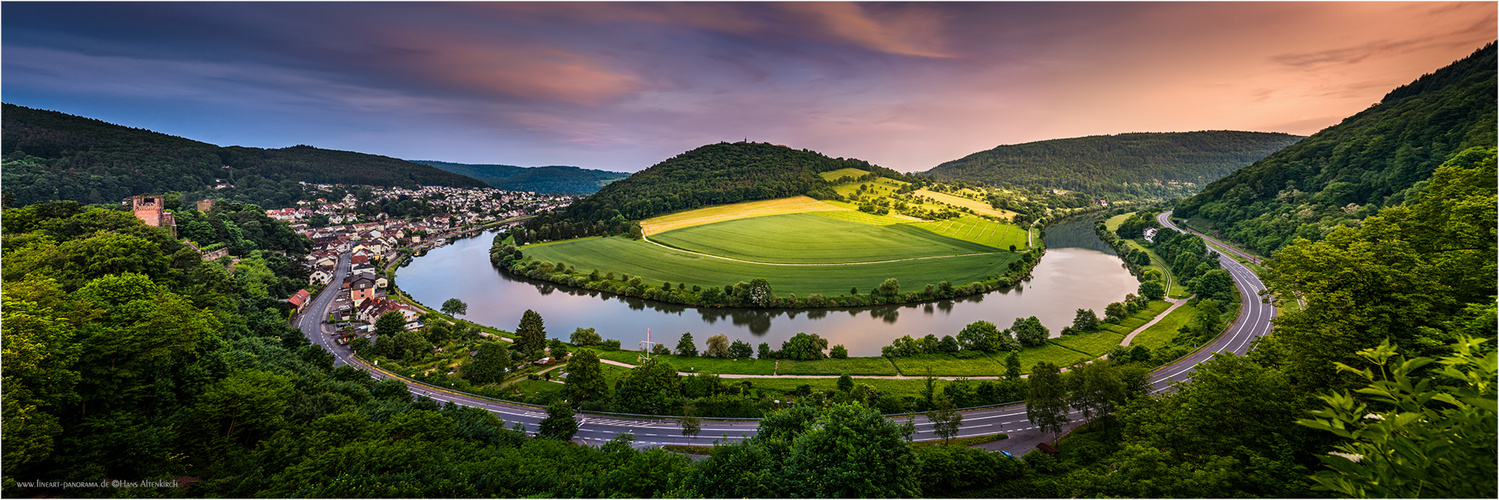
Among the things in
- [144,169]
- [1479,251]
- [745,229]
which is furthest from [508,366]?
[144,169]

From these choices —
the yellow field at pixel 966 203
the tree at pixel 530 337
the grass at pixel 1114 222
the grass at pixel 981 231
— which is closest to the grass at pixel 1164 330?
the grass at pixel 981 231

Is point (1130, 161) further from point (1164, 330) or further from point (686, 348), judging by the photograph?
point (686, 348)

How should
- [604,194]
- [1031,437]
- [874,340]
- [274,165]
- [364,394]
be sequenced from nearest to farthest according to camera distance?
1. [364,394]
2. [1031,437]
3. [874,340]
4. [604,194]
5. [274,165]

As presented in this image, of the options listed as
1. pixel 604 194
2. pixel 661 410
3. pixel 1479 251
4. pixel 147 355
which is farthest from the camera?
pixel 604 194

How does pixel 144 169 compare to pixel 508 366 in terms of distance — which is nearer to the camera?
pixel 508 366

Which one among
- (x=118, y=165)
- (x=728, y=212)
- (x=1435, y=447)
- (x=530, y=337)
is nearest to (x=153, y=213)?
(x=530, y=337)

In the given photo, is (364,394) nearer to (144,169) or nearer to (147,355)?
(147,355)

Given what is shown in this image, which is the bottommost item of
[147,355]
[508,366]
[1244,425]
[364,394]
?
[508,366]

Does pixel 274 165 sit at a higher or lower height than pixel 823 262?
higher

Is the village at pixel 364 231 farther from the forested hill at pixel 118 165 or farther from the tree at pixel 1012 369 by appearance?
the tree at pixel 1012 369
